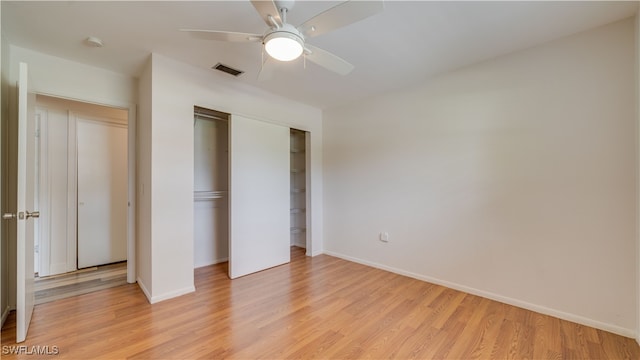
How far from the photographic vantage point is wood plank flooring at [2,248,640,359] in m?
1.85

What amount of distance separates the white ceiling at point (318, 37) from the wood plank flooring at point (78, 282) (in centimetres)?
234

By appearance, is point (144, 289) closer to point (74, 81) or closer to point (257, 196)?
point (257, 196)

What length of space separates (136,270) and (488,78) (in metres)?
4.31

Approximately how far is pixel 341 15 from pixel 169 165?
83.4 inches

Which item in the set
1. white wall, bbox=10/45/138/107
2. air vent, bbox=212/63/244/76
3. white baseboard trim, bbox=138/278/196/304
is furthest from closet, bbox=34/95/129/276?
air vent, bbox=212/63/244/76

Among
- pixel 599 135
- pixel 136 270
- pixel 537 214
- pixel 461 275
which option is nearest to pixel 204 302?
pixel 136 270

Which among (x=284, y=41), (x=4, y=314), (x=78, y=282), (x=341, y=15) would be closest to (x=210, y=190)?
(x=78, y=282)

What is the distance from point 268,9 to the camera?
142 cm

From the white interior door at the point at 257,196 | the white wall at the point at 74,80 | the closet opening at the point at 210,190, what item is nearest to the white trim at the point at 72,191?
the white wall at the point at 74,80

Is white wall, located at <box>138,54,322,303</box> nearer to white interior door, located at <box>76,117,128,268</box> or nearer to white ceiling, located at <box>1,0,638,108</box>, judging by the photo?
white ceiling, located at <box>1,0,638,108</box>

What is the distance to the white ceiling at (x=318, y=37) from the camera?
1869 millimetres

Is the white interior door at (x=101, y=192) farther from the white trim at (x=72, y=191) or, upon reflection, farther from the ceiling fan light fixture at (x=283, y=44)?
the ceiling fan light fixture at (x=283, y=44)

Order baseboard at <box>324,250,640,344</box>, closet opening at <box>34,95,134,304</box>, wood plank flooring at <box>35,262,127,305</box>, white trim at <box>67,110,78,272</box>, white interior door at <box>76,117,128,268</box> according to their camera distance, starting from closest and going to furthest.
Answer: baseboard at <box>324,250,640,344</box> < wood plank flooring at <box>35,262,127,305</box> < closet opening at <box>34,95,134,304</box> < white trim at <box>67,110,78,272</box> < white interior door at <box>76,117,128,268</box>

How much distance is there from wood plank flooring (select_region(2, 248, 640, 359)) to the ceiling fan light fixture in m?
1.98
